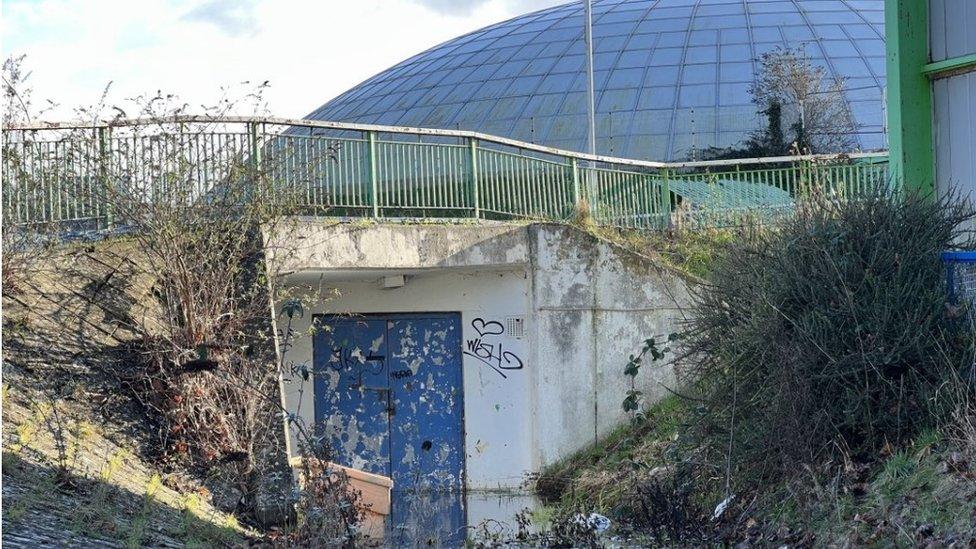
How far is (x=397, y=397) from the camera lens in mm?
Result: 15953

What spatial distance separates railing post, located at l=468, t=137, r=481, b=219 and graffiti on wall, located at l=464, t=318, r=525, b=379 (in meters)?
1.52

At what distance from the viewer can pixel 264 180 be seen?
39.0 feet

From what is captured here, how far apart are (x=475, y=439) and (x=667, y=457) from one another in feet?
15.8

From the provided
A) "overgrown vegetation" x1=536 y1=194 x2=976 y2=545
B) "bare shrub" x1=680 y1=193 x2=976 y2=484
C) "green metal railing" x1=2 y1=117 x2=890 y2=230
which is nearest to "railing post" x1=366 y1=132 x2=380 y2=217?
"green metal railing" x1=2 y1=117 x2=890 y2=230

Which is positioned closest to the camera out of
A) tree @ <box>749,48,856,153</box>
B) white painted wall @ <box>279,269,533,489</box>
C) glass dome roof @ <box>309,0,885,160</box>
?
white painted wall @ <box>279,269,533,489</box>

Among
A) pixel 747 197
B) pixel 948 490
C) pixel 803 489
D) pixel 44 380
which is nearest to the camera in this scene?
pixel 948 490

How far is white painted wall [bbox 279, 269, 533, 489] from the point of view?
15.3 metres

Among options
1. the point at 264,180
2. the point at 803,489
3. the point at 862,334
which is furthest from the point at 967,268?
the point at 264,180

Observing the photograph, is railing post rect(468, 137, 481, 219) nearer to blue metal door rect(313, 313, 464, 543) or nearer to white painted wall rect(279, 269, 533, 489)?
white painted wall rect(279, 269, 533, 489)

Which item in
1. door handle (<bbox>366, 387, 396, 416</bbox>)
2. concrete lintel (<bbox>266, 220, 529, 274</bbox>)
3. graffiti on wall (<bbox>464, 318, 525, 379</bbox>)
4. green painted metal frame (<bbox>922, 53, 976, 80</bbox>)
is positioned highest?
green painted metal frame (<bbox>922, 53, 976, 80</bbox>)

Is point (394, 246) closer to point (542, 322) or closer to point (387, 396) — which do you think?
point (542, 322)

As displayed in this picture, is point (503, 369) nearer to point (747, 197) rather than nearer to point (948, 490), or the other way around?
point (747, 197)

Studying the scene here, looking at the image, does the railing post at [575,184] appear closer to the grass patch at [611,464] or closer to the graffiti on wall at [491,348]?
the graffiti on wall at [491,348]

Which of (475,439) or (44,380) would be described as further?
(475,439)
